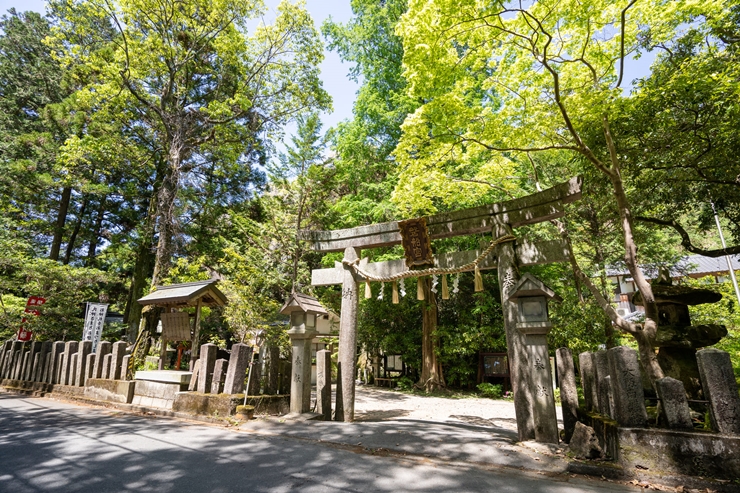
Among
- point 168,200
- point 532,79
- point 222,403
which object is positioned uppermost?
point 168,200

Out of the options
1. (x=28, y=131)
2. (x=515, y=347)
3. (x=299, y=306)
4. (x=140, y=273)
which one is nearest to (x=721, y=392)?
(x=515, y=347)

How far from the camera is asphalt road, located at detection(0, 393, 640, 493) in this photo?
10.9 ft

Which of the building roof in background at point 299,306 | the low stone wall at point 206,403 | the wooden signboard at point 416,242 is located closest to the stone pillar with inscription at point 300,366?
the building roof in background at point 299,306

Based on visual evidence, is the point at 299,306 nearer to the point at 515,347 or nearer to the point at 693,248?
the point at 515,347

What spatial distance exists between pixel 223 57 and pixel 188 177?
19.2 feet

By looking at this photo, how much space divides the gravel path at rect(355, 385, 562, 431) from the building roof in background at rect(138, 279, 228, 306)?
14.7ft

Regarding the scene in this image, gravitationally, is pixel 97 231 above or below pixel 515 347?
above

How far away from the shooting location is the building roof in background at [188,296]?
8227mm

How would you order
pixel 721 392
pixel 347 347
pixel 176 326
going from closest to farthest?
pixel 721 392 < pixel 347 347 < pixel 176 326

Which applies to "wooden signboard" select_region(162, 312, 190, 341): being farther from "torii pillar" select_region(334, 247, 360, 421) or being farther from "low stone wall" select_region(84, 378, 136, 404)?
"torii pillar" select_region(334, 247, 360, 421)

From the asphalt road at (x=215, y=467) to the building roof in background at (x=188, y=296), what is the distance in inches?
128

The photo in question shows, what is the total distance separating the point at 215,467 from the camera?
3.79 meters

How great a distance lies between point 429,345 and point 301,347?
9.43 meters

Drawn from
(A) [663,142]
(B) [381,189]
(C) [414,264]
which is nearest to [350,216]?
(B) [381,189]
